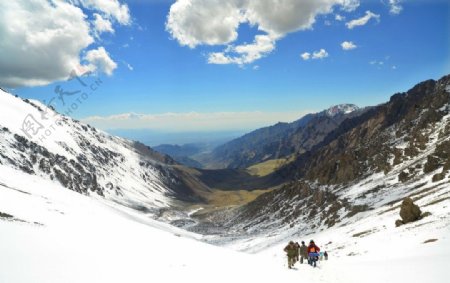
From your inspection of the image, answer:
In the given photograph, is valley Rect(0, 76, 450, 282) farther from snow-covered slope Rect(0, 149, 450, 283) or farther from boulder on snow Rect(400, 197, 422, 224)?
boulder on snow Rect(400, 197, 422, 224)

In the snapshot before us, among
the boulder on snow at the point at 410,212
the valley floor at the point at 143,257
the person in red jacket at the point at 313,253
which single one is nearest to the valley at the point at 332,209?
the valley floor at the point at 143,257

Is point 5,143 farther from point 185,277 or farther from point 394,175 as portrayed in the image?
point 185,277

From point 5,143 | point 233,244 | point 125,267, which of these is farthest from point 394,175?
point 5,143

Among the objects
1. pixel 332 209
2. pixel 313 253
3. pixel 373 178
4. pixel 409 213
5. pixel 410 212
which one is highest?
pixel 373 178

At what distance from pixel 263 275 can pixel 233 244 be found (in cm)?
8917

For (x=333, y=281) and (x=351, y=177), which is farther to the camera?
(x=351, y=177)

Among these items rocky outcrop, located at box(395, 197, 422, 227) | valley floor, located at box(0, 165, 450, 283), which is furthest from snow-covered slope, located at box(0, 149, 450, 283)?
rocky outcrop, located at box(395, 197, 422, 227)

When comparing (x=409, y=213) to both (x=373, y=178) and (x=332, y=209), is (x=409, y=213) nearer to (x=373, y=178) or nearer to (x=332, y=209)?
(x=332, y=209)

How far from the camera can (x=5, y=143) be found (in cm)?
19912

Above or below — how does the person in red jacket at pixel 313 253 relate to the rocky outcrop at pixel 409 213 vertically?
below

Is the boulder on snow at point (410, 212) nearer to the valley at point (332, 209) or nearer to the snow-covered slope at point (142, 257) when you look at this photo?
the valley at point (332, 209)

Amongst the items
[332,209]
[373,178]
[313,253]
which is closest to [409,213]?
[313,253]

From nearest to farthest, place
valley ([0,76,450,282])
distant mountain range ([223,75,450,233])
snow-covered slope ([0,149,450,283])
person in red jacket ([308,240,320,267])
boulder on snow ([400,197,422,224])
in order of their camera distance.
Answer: snow-covered slope ([0,149,450,283]) → valley ([0,76,450,282]) → person in red jacket ([308,240,320,267]) → boulder on snow ([400,197,422,224]) → distant mountain range ([223,75,450,233])

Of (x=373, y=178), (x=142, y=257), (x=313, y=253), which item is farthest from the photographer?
(x=373, y=178)
